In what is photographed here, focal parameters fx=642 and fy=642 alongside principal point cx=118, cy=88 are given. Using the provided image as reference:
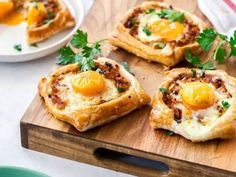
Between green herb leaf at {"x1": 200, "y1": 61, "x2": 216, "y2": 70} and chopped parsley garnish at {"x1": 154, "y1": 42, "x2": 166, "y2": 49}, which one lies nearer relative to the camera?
green herb leaf at {"x1": 200, "y1": 61, "x2": 216, "y2": 70}

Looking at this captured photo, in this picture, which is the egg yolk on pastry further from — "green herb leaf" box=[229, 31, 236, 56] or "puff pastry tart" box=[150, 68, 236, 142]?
"green herb leaf" box=[229, 31, 236, 56]

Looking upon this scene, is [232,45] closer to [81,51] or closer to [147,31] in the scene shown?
[147,31]

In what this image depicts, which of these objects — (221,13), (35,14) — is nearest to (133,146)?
(221,13)

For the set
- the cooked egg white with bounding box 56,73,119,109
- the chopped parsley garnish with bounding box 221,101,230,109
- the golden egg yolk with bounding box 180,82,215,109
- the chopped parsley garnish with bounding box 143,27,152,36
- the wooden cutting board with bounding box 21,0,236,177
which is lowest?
the wooden cutting board with bounding box 21,0,236,177

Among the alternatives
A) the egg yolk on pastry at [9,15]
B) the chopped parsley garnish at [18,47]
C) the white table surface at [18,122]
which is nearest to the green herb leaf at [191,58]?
the white table surface at [18,122]

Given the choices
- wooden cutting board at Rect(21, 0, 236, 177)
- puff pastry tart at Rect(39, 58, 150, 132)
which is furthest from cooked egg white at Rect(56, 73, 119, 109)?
wooden cutting board at Rect(21, 0, 236, 177)

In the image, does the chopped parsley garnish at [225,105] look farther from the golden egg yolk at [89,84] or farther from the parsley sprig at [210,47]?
the golden egg yolk at [89,84]
